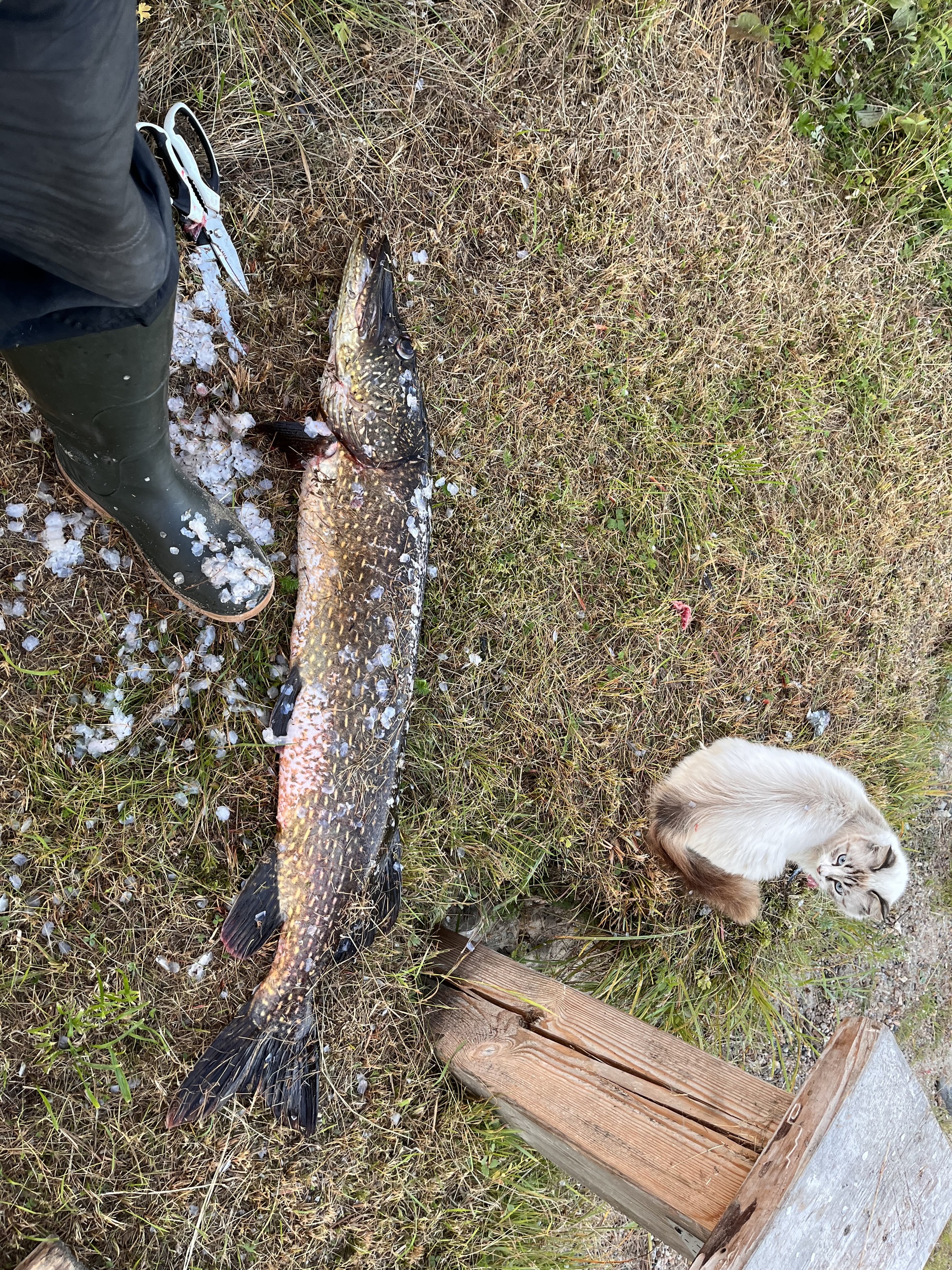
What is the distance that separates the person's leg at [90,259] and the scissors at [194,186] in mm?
→ 846

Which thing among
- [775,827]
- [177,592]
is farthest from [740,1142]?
[177,592]

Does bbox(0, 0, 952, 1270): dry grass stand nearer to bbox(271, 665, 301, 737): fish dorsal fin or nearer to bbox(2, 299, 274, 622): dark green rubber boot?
bbox(271, 665, 301, 737): fish dorsal fin

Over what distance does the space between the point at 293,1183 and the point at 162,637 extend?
1878mm

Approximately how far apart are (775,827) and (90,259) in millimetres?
2649

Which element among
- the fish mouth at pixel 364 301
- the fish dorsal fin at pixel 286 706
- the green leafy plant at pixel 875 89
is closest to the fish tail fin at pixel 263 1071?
the fish dorsal fin at pixel 286 706

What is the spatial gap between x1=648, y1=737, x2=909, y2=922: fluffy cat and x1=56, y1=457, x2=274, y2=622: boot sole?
66.8 inches

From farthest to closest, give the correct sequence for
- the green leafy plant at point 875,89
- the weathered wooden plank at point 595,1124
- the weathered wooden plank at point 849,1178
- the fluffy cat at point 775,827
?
the green leafy plant at point 875,89
the fluffy cat at point 775,827
the weathered wooden plank at point 595,1124
the weathered wooden plank at point 849,1178

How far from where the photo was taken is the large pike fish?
250 cm

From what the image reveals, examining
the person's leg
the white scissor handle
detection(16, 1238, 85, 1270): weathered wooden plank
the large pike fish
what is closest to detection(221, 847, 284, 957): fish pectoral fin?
the large pike fish

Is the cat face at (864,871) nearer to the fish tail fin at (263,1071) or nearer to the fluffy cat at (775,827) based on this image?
the fluffy cat at (775,827)

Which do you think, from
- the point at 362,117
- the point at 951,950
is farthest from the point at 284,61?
the point at 951,950

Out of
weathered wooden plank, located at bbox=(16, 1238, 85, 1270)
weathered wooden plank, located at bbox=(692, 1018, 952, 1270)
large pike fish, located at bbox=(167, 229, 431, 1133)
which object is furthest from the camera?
large pike fish, located at bbox=(167, 229, 431, 1133)

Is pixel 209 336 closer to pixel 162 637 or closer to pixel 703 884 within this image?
pixel 162 637

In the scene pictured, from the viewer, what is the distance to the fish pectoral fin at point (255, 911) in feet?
8.23
